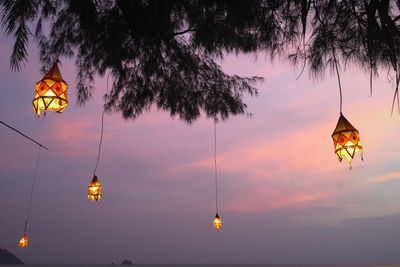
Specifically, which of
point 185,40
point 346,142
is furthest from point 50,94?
point 346,142

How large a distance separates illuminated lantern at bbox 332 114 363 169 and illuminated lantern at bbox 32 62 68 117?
199 centimetres

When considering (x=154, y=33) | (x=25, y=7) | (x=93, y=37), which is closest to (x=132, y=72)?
(x=93, y=37)

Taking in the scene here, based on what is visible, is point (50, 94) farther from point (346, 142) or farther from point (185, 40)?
point (346, 142)

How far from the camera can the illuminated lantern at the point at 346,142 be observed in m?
2.13

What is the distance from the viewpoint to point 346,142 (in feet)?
7.03

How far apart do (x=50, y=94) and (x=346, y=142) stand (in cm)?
212

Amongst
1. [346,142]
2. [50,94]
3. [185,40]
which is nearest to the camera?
[346,142]

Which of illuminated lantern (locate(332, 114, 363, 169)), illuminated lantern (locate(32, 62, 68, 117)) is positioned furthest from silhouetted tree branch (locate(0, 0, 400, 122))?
illuminated lantern (locate(332, 114, 363, 169))

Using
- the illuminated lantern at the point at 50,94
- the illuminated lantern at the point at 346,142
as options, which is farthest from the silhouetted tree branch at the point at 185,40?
the illuminated lantern at the point at 346,142

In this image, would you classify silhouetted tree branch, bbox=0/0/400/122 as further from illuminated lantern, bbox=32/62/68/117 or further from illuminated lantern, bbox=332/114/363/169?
illuminated lantern, bbox=332/114/363/169

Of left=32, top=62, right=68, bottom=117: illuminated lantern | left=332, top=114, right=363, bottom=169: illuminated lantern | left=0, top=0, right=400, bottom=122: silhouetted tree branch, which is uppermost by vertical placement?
left=0, top=0, right=400, bottom=122: silhouetted tree branch

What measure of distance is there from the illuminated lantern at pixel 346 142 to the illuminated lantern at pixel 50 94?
199 centimetres

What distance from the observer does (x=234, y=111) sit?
12.1 ft

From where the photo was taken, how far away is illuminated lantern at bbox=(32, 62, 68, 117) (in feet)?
7.82
